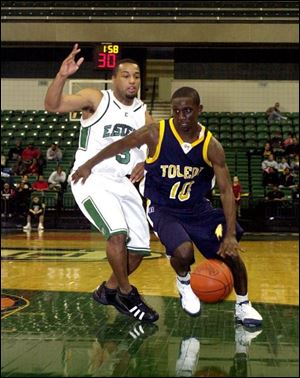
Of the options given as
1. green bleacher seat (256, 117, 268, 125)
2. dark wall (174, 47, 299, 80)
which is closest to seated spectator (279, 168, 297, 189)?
green bleacher seat (256, 117, 268, 125)

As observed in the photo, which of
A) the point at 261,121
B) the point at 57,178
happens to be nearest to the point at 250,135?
the point at 261,121

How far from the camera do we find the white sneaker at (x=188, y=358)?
10.5 feet

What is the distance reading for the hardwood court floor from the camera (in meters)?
3.29

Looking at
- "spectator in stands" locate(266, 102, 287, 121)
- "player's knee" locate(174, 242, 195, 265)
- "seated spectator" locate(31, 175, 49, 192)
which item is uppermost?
"spectator in stands" locate(266, 102, 287, 121)

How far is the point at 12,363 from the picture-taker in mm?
3328

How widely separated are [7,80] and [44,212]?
29.4 feet

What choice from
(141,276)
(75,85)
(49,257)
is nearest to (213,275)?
(141,276)

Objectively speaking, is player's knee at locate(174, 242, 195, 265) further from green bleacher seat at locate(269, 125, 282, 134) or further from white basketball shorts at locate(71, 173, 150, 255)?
green bleacher seat at locate(269, 125, 282, 134)

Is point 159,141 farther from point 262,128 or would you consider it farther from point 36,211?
point 262,128

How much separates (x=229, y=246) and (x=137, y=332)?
864mm

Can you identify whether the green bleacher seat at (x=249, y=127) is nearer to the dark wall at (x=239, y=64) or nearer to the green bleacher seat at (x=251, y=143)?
the green bleacher seat at (x=251, y=143)

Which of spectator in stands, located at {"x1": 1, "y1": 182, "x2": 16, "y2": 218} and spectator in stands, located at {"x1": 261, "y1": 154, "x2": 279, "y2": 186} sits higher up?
spectator in stands, located at {"x1": 261, "y1": 154, "x2": 279, "y2": 186}

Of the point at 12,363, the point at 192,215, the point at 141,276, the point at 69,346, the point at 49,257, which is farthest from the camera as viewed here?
the point at 49,257

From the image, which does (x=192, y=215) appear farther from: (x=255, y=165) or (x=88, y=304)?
(x=255, y=165)
